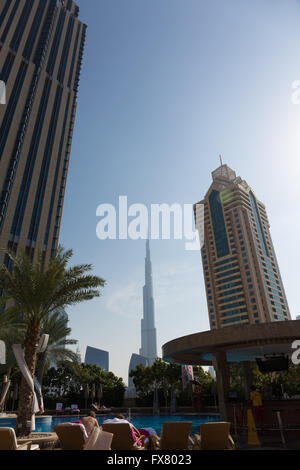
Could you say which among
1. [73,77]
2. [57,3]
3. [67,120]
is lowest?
[67,120]

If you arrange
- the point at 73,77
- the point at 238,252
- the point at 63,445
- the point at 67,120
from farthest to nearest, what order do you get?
1. the point at 238,252
2. the point at 73,77
3. the point at 67,120
4. the point at 63,445

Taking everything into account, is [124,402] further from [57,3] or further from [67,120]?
[57,3]

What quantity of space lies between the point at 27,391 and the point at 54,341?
58.0 feet

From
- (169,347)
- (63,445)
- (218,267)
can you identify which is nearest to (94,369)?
(169,347)

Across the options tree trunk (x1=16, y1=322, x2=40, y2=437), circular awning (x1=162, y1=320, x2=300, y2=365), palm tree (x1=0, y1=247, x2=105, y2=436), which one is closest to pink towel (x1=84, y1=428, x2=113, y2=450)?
tree trunk (x1=16, y1=322, x2=40, y2=437)

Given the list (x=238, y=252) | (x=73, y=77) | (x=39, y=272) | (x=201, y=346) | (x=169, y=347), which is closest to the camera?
(x=39, y=272)

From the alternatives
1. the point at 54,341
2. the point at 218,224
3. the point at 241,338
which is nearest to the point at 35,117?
the point at 54,341

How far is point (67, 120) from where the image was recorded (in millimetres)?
77250

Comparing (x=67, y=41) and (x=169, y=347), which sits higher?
(x=67, y=41)

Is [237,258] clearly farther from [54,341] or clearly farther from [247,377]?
[247,377]

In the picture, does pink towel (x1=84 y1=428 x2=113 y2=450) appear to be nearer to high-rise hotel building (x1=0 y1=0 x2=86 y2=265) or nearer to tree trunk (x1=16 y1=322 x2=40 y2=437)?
tree trunk (x1=16 y1=322 x2=40 y2=437)

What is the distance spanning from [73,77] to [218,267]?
8859 centimetres

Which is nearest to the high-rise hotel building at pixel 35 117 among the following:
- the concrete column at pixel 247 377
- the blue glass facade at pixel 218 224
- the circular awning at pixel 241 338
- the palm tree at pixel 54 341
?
the palm tree at pixel 54 341

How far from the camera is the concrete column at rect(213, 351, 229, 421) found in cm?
1554
